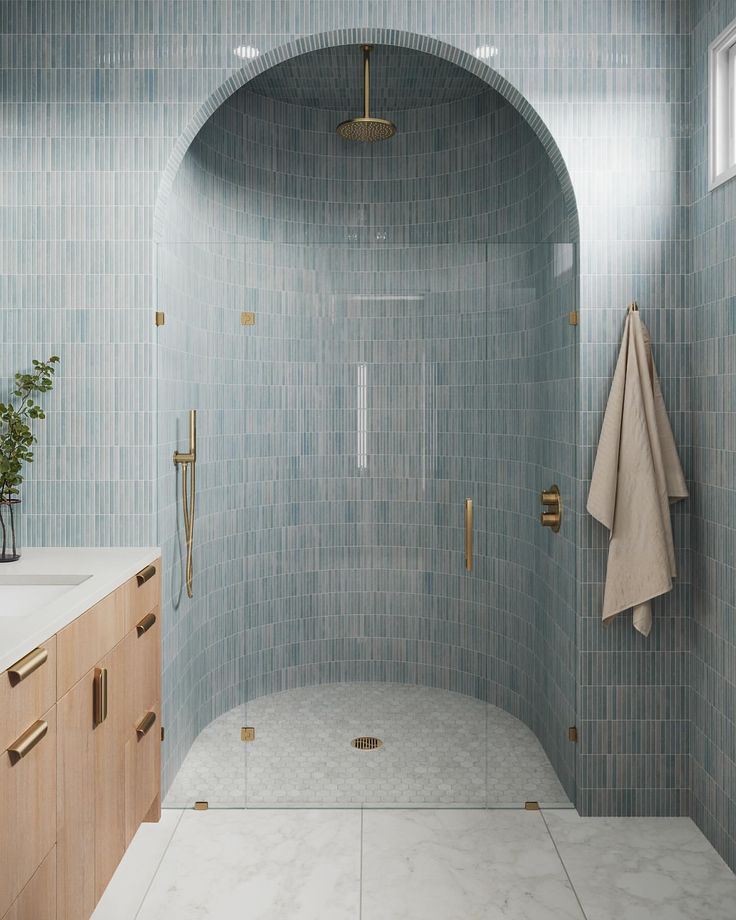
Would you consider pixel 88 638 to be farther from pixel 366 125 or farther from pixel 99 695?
pixel 366 125

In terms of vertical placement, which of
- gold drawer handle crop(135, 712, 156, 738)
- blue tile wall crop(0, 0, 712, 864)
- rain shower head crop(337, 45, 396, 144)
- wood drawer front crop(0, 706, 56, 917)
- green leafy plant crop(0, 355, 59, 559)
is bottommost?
gold drawer handle crop(135, 712, 156, 738)

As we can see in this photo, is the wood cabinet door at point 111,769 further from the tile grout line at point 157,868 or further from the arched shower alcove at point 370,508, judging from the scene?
the arched shower alcove at point 370,508

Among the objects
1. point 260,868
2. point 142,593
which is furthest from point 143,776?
point 142,593

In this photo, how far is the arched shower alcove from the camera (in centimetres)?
268

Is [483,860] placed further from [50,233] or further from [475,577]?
[50,233]

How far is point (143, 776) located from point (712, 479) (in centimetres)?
200

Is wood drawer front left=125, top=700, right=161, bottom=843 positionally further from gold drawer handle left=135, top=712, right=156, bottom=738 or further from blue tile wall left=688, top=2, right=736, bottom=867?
blue tile wall left=688, top=2, right=736, bottom=867

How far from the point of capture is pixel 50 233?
260 centimetres

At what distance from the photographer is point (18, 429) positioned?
2443 mm

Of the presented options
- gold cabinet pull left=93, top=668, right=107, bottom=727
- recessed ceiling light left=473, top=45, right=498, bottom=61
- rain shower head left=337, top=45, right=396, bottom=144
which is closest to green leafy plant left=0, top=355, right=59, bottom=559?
gold cabinet pull left=93, top=668, right=107, bottom=727

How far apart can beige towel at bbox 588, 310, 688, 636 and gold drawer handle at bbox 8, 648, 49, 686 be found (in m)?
1.70

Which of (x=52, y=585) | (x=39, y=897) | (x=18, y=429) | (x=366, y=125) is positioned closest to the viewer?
(x=39, y=897)

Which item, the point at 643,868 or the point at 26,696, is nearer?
the point at 26,696

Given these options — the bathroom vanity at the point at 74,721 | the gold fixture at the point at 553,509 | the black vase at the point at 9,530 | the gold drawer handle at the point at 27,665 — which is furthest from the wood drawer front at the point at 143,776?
the gold fixture at the point at 553,509
